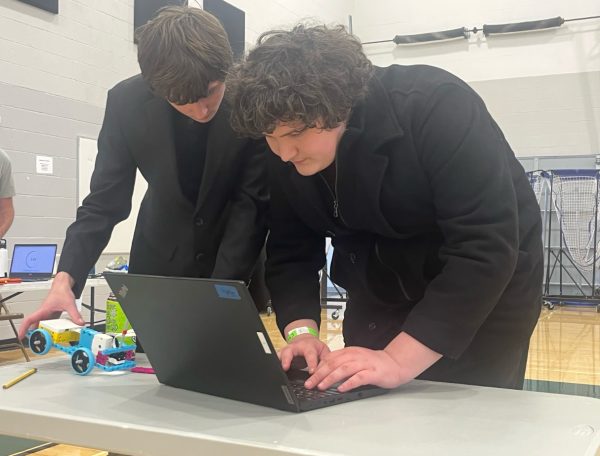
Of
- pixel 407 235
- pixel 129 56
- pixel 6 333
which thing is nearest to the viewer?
pixel 407 235

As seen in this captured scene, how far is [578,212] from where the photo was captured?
7.38 meters

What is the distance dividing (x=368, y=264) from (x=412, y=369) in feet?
0.86

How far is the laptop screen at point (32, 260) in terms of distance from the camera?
4105 millimetres

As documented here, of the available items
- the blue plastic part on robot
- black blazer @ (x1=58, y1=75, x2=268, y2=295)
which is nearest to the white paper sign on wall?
black blazer @ (x1=58, y1=75, x2=268, y2=295)

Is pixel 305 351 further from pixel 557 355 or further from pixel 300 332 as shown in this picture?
pixel 557 355

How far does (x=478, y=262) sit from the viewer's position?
90 cm

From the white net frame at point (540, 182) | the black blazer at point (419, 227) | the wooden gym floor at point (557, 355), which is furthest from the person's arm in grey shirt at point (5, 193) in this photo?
the white net frame at point (540, 182)

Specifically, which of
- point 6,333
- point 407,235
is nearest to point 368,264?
point 407,235

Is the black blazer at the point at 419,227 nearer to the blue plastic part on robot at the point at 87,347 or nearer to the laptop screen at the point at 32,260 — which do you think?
the blue plastic part on robot at the point at 87,347

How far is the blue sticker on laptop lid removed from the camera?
2.40 feet

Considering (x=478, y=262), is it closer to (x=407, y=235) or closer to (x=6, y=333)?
(x=407, y=235)

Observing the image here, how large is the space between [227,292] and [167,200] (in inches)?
29.1

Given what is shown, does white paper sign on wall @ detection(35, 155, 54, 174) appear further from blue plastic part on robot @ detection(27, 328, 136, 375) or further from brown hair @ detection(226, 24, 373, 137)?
brown hair @ detection(226, 24, 373, 137)

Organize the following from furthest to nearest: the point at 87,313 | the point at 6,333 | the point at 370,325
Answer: the point at 87,313 → the point at 6,333 → the point at 370,325
